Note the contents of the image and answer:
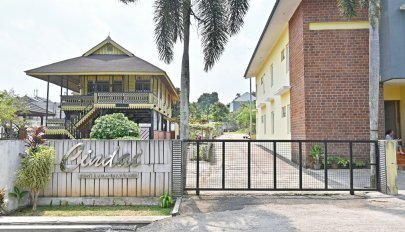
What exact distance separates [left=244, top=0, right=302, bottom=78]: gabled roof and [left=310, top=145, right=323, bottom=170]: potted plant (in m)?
6.10


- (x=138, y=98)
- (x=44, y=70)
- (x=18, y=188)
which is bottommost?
(x=18, y=188)

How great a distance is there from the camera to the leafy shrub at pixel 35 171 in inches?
270

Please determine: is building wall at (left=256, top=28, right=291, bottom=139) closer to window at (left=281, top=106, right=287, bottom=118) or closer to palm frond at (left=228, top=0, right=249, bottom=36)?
window at (left=281, top=106, right=287, bottom=118)

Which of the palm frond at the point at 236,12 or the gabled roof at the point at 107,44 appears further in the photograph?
the gabled roof at the point at 107,44

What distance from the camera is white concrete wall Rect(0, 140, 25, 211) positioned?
657cm

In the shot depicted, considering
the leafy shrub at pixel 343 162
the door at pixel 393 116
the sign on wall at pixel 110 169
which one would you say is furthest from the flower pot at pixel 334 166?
the sign on wall at pixel 110 169

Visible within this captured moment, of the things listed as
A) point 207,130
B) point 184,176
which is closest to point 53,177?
point 184,176

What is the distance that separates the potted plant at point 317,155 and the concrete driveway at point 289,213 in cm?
347

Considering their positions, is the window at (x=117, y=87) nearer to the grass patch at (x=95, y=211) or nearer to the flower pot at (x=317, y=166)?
the flower pot at (x=317, y=166)

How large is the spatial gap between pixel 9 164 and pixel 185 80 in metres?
5.32

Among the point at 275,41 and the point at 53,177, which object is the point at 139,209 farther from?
the point at 275,41

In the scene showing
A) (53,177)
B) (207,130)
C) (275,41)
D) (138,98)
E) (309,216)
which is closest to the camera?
(309,216)

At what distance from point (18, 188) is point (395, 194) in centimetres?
937

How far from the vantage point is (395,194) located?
7945 mm
